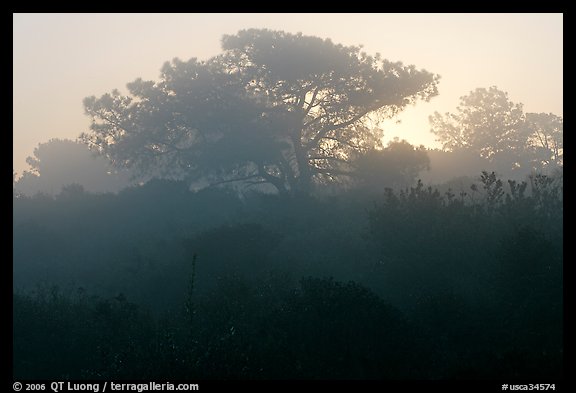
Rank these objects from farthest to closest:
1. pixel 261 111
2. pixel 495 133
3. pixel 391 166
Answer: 1. pixel 495 133
2. pixel 261 111
3. pixel 391 166

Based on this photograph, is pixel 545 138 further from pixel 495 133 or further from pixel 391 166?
pixel 391 166

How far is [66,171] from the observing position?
83688 mm

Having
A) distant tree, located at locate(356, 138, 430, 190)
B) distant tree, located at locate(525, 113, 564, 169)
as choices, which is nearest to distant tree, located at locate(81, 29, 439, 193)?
distant tree, located at locate(356, 138, 430, 190)

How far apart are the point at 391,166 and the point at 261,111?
11.8m

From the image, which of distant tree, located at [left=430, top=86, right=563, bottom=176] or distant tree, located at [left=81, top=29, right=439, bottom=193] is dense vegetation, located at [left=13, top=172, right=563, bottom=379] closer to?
distant tree, located at [left=81, top=29, right=439, bottom=193]

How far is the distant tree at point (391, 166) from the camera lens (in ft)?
148

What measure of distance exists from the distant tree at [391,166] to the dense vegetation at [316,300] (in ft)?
29.2

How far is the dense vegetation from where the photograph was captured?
16062mm

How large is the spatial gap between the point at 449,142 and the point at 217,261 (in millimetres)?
58435

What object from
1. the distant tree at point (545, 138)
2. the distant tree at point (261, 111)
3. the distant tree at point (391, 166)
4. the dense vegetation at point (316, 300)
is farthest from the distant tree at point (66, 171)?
the distant tree at point (545, 138)

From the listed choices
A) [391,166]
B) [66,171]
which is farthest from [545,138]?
[66,171]

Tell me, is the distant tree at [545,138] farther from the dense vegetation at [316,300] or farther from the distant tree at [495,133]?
the dense vegetation at [316,300]
